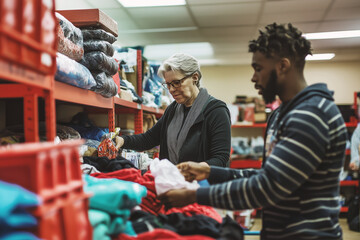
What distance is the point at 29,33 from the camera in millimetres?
966

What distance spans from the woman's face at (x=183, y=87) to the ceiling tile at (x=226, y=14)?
2551 mm

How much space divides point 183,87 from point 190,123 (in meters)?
0.26

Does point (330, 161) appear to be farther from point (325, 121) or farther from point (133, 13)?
point (133, 13)

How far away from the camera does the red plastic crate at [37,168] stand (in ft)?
2.60

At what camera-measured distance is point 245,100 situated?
820cm

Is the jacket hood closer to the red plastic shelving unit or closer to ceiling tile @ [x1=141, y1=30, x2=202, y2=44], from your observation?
the red plastic shelving unit

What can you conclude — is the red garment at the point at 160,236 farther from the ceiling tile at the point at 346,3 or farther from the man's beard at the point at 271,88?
the ceiling tile at the point at 346,3

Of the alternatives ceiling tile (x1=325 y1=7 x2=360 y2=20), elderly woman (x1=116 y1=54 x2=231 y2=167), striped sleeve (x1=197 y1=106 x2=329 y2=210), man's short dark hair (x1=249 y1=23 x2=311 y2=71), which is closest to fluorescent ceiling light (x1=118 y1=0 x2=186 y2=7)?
ceiling tile (x1=325 y1=7 x2=360 y2=20)

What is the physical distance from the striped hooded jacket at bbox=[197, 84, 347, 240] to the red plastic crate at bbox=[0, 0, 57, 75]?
695mm

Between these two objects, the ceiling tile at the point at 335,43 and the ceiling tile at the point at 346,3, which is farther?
the ceiling tile at the point at 335,43

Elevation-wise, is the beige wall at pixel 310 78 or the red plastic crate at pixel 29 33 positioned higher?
the beige wall at pixel 310 78

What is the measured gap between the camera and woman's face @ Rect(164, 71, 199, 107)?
239 cm

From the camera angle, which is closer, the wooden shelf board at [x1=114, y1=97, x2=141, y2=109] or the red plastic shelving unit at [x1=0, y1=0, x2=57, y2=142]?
the red plastic shelving unit at [x1=0, y1=0, x2=57, y2=142]

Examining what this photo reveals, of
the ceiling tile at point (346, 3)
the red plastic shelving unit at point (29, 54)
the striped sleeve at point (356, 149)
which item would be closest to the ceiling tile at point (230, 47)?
the ceiling tile at point (346, 3)
